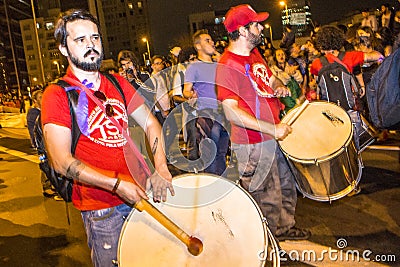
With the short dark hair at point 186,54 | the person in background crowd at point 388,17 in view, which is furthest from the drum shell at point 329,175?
the person in background crowd at point 388,17

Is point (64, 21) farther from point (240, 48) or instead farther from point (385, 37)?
point (385, 37)

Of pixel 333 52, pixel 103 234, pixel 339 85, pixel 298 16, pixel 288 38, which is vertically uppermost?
pixel 298 16

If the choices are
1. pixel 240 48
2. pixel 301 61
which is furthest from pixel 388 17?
pixel 240 48

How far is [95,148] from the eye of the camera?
8.54ft

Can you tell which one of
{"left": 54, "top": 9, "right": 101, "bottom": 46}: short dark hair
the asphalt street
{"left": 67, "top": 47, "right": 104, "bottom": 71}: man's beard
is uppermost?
{"left": 54, "top": 9, "right": 101, "bottom": 46}: short dark hair

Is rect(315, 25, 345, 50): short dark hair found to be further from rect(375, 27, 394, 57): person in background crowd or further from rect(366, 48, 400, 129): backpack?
rect(375, 27, 394, 57): person in background crowd

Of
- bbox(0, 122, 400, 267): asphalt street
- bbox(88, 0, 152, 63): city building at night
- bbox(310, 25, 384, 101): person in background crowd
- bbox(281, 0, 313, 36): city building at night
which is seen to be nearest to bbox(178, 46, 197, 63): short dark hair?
bbox(310, 25, 384, 101): person in background crowd

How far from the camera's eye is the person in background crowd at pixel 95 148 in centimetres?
245

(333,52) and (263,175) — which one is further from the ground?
(333,52)

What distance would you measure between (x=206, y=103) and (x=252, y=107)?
2366 millimetres

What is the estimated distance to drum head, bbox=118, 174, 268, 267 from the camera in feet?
7.66

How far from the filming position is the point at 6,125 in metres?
24.8

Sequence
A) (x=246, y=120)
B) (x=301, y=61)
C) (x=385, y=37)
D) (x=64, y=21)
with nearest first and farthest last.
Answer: (x=64, y=21)
(x=246, y=120)
(x=385, y=37)
(x=301, y=61)

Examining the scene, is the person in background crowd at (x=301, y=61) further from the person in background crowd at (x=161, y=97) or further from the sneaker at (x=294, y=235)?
the sneaker at (x=294, y=235)
